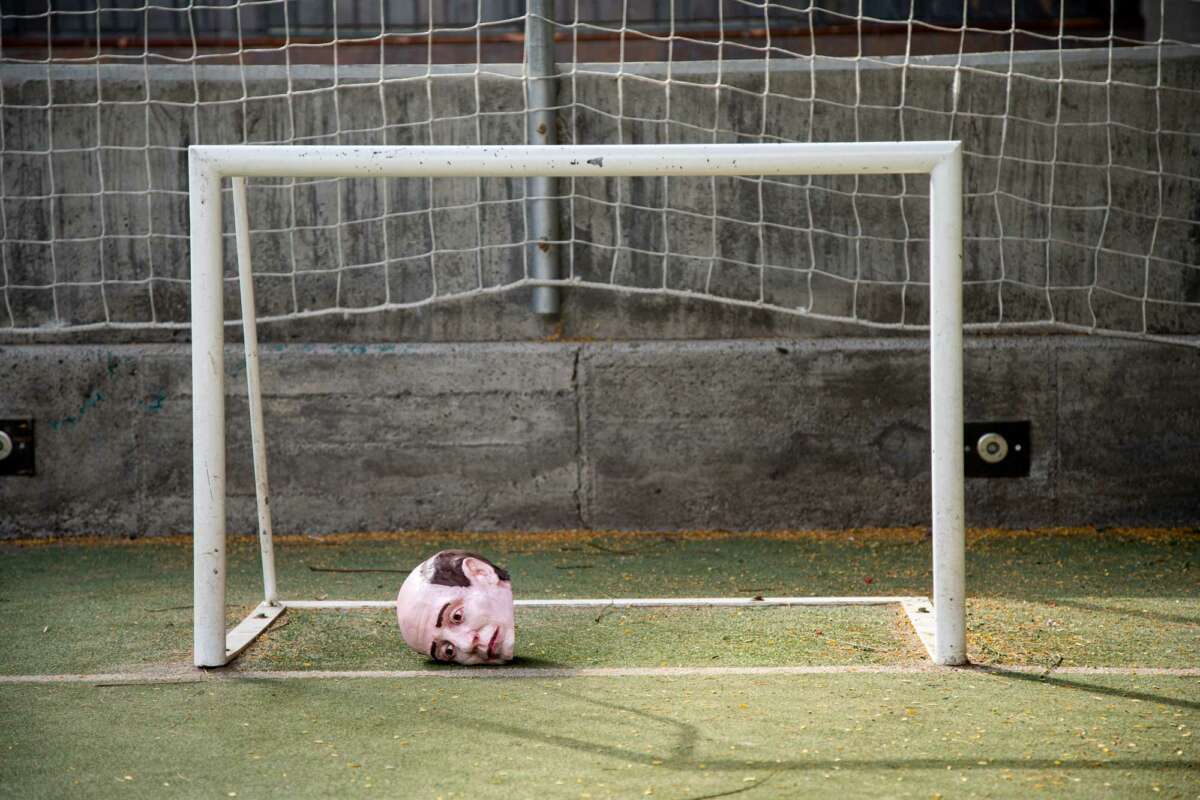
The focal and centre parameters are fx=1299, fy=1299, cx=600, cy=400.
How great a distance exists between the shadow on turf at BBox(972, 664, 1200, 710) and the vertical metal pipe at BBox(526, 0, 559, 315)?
2.09m

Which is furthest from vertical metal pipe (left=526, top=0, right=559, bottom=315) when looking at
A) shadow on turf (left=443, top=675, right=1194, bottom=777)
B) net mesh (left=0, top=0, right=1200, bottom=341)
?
shadow on turf (left=443, top=675, right=1194, bottom=777)

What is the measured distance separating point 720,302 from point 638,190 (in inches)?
17.8

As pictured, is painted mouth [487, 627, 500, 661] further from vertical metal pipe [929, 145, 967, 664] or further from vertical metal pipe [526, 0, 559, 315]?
vertical metal pipe [526, 0, 559, 315]

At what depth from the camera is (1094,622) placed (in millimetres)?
2941

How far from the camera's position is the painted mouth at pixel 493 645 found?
258 centimetres

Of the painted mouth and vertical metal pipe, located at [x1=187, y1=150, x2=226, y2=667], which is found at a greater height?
vertical metal pipe, located at [x1=187, y1=150, x2=226, y2=667]

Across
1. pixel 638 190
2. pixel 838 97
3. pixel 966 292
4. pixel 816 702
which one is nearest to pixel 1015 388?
pixel 966 292

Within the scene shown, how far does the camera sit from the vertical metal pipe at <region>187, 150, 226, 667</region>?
99.1 inches

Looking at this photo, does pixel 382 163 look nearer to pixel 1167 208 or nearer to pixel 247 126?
pixel 247 126

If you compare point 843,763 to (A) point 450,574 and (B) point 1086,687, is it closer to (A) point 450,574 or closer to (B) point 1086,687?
(B) point 1086,687

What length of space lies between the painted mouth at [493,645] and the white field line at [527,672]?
3 centimetres

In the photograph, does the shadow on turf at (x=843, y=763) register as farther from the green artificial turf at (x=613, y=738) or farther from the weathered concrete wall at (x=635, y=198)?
the weathered concrete wall at (x=635, y=198)

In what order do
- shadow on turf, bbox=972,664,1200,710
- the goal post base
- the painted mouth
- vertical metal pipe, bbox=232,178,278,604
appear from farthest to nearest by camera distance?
the goal post base → vertical metal pipe, bbox=232,178,278,604 → the painted mouth → shadow on turf, bbox=972,664,1200,710

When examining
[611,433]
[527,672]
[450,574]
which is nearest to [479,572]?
[450,574]
